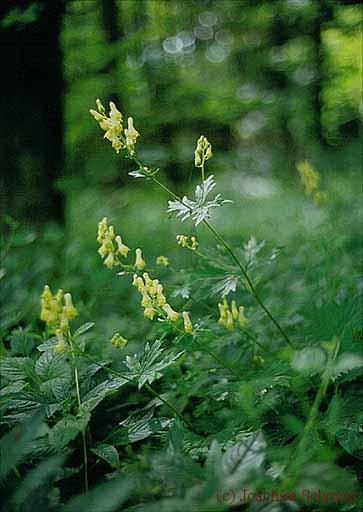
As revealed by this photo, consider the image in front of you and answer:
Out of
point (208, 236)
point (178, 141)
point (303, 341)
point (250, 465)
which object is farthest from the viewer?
point (178, 141)

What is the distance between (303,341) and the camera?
1.74 meters

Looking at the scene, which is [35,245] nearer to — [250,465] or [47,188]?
[47,188]

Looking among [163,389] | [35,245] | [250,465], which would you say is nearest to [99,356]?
[163,389]

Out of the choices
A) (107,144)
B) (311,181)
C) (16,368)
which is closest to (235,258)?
(16,368)

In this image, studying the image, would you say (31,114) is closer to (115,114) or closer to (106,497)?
(115,114)

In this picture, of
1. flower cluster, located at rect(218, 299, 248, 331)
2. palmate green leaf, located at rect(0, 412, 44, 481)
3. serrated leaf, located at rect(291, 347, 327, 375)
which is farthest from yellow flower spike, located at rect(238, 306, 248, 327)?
palmate green leaf, located at rect(0, 412, 44, 481)

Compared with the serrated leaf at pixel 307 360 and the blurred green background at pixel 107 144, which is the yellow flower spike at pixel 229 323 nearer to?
the serrated leaf at pixel 307 360

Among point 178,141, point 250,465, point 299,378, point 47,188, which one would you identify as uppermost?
point 250,465

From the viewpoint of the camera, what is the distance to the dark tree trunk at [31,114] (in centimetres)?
338

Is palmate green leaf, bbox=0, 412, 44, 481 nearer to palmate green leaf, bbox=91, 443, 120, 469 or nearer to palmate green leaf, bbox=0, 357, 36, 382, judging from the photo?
palmate green leaf, bbox=91, 443, 120, 469

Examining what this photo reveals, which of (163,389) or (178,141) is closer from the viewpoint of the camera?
(163,389)

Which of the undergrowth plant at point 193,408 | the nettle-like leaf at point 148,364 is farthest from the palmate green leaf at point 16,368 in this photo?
the nettle-like leaf at point 148,364

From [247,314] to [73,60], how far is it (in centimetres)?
273

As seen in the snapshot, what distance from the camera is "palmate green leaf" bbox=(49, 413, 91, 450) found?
126 cm
